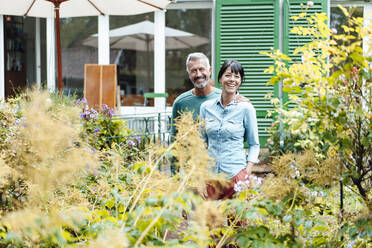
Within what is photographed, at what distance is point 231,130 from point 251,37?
154 inches

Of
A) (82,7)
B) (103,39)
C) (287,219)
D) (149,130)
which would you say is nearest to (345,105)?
(287,219)

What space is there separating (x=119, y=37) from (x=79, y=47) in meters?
0.88

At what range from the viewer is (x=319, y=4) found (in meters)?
6.34

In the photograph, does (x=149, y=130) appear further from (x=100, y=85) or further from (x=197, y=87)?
(x=197, y=87)

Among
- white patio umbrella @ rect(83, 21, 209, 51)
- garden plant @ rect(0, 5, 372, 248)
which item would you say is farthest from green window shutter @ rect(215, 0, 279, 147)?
garden plant @ rect(0, 5, 372, 248)


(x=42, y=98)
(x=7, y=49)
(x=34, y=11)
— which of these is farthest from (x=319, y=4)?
(x=7, y=49)

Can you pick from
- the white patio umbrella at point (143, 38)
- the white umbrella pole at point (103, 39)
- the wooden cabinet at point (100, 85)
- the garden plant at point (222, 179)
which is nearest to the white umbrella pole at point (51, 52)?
the white patio umbrella at point (143, 38)

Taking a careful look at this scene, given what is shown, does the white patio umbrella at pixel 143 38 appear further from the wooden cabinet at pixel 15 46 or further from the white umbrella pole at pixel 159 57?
the wooden cabinet at pixel 15 46

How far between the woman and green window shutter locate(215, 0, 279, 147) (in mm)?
3522

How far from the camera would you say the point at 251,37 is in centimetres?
641

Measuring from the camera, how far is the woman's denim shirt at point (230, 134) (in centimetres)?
276

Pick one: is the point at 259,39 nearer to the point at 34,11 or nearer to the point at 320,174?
the point at 34,11

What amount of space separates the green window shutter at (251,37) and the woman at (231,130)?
3.52m

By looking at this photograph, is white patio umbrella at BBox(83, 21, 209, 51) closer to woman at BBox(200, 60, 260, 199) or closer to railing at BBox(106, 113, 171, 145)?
railing at BBox(106, 113, 171, 145)
